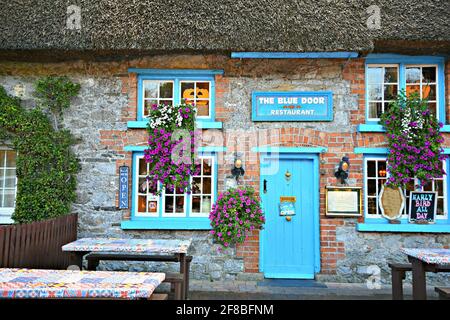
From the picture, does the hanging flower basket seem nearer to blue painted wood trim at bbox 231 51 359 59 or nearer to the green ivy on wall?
blue painted wood trim at bbox 231 51 359 59

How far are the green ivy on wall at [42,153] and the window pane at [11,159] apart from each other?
0.95ft

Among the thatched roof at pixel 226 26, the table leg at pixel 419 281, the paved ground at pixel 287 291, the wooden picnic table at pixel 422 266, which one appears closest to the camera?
the wooden picnic table at pixel 422 266

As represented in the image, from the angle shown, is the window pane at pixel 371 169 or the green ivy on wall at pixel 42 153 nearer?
the green ivy on wall at pixel 42 153

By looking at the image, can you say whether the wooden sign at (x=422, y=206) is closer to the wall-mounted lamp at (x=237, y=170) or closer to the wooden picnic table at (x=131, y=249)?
the wall-mounted lamp at (x=237, y=170)

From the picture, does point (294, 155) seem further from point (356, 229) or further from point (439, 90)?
point (439, 90)

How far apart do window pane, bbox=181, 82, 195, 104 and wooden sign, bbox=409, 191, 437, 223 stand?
400 centimetres

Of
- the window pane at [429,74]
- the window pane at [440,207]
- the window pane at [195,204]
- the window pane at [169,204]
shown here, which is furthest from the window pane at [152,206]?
the window pane at [429,74]

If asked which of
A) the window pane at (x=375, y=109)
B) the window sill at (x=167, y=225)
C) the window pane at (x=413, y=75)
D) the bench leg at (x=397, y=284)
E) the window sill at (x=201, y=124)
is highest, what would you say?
the window pane at (x=413, y=75)

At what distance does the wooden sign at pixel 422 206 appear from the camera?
223 inches

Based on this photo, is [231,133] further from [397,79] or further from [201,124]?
[397,79]

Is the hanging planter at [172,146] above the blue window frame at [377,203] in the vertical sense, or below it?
above

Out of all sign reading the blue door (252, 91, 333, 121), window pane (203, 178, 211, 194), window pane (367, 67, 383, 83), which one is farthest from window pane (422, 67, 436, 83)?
window pane (203, 178, 211, 194)

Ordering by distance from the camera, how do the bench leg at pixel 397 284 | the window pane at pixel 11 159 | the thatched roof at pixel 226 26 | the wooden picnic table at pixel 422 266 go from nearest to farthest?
the wooden picnic table at pixel 422 266 → the bench leg at pixel 397 284 → the thatched roof at pixel 226 26 → the window pane at pixel 11 159

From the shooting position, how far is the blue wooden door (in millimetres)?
5793
